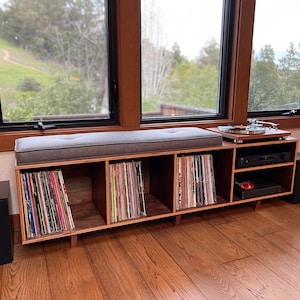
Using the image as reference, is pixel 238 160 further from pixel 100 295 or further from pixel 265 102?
pixel 100 295

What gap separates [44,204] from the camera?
162 centimetres

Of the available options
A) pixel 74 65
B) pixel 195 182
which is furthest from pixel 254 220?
pixel 74 65

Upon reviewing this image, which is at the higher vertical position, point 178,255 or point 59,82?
point 59,82

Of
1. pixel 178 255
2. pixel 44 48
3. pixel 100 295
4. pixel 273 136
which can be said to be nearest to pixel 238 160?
pixel 273 136

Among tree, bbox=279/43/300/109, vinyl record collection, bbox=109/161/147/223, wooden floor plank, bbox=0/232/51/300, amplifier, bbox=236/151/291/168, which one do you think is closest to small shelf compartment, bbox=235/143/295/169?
amplifier, bbox=236/151/291/168

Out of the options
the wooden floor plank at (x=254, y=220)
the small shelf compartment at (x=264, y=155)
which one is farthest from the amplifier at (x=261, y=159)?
the wooden floor plank at (x=254, y=220)

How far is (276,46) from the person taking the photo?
2684 mm

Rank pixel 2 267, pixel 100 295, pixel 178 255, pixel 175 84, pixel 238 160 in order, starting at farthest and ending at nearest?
pixel 175 84 → pixel 238 160 → pixel 178 255 → pixel 2 267 → pixel 100 295

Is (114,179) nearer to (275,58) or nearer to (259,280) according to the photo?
(259,280)

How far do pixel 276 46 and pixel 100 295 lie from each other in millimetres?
2442

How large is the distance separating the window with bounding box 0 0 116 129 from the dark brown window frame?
0.29ft

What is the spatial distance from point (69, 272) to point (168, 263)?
49cm

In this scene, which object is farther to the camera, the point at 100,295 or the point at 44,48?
the point at 44,48

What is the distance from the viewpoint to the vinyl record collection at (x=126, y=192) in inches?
68.7
